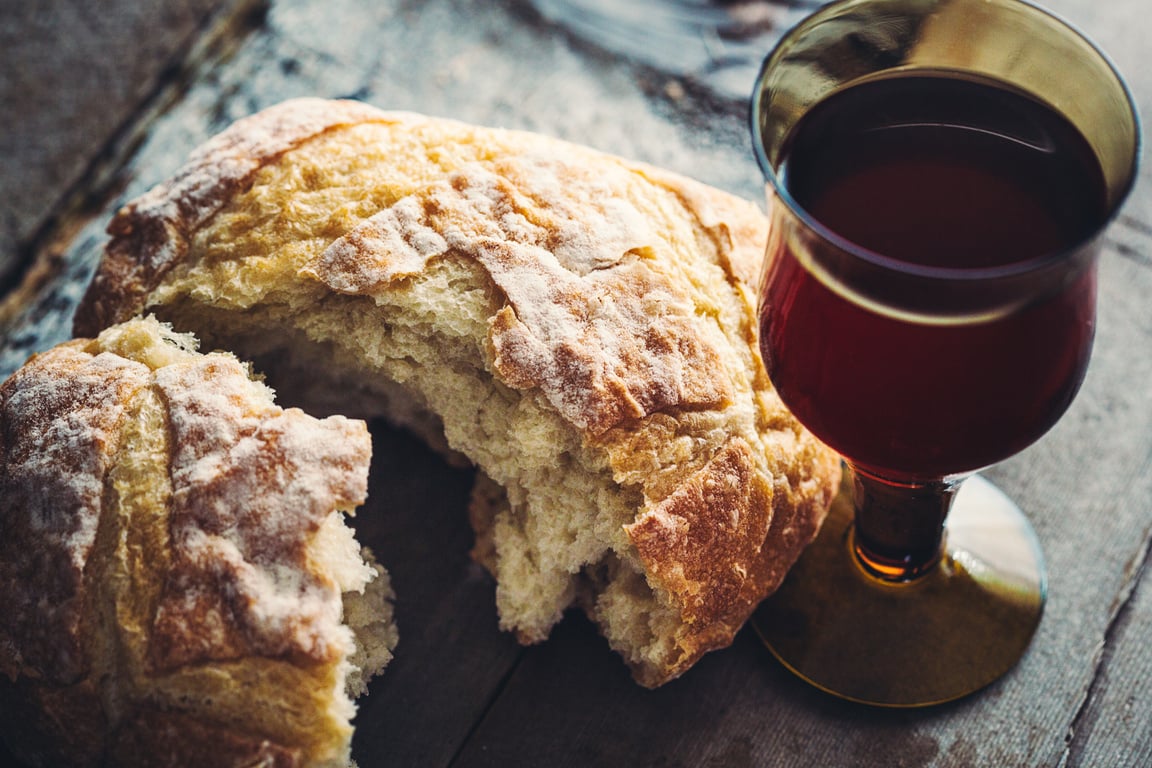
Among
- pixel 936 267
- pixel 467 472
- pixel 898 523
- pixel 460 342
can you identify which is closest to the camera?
pixel 936 267

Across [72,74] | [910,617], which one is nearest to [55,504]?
[910,617]

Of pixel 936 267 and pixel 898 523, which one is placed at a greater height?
pixel 936 267

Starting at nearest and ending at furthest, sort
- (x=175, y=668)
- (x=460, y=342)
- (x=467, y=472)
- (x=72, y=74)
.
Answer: (x=175, y=668), (x=460, y=342), (x=467, y=472), (x=72, y=74)

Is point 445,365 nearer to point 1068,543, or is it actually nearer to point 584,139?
point 584,139

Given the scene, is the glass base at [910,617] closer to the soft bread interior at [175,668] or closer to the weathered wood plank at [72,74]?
the soft bread interior at [175,668]

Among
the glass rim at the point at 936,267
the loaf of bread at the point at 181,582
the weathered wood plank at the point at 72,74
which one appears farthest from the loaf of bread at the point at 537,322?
the weathered wood plank at the point at 72,74

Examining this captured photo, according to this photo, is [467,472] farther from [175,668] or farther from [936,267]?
[936,267]

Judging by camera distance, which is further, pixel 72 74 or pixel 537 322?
pixel 72 74
